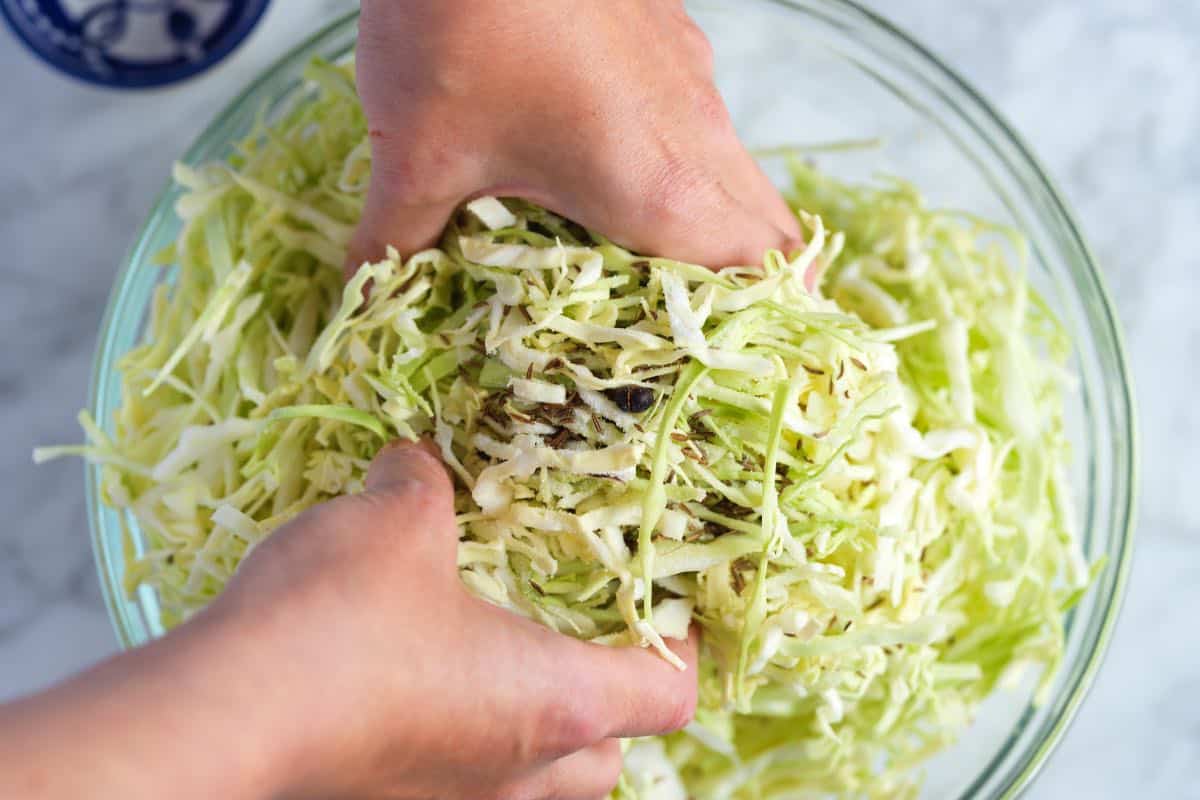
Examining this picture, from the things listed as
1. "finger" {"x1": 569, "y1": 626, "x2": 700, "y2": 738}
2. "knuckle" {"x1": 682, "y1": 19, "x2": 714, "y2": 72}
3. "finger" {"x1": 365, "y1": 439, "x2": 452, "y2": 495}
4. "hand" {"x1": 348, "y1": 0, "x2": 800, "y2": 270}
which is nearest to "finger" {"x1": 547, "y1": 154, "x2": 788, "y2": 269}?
"hand" {"x1": 348, "y1": 0, "x2": 800, "y2": 270}

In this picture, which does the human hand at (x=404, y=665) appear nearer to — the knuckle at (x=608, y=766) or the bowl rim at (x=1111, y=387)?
the knuckle at (x=608, y=766)

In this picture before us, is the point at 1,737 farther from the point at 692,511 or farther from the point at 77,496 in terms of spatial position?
the point at 77,496

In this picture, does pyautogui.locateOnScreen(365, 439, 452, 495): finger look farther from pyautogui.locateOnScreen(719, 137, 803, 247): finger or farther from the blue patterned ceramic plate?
the blue patterned ceramic plate

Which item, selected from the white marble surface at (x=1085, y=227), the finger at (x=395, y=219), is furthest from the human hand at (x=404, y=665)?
the white marble surface at (x=1085, y=227)

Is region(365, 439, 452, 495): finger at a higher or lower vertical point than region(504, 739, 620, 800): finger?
higher

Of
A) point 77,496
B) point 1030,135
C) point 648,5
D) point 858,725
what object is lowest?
point 858,725

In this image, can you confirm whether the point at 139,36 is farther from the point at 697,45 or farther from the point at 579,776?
the point at 579,776

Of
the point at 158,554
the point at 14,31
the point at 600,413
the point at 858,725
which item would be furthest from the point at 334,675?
the point at 14,31
